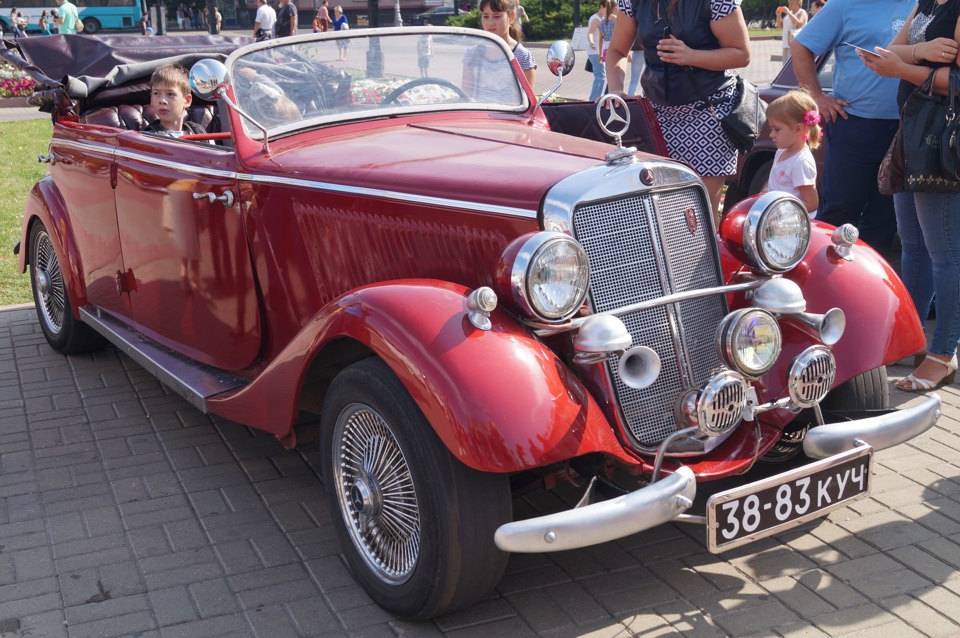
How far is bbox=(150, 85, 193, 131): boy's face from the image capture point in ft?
16.0

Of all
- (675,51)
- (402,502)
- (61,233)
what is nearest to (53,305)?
(61,233)

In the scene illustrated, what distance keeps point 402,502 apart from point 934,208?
290 cm

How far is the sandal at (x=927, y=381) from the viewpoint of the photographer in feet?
14.9

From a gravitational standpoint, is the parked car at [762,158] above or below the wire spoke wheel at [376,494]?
above

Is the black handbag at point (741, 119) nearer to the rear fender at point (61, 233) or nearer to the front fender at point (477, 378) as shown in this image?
the front fender at point (477, 378)

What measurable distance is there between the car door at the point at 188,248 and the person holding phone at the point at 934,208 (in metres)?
2.94

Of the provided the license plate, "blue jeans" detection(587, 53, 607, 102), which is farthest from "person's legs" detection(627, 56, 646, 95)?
the license plate

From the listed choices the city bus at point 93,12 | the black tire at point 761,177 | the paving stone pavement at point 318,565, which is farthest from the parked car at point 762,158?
the city bus at point 93,12

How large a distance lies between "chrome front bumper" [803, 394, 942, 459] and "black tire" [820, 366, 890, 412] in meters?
0.30

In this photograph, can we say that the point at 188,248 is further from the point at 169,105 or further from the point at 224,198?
the point at 169,105

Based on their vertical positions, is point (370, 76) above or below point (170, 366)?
above

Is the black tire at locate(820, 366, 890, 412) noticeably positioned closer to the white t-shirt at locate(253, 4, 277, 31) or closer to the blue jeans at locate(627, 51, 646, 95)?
the blue jeans at locate(627, 51, 646, 95)

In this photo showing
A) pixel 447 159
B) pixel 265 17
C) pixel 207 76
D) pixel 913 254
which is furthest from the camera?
pixel 265 17

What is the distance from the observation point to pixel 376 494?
9.89 ft
